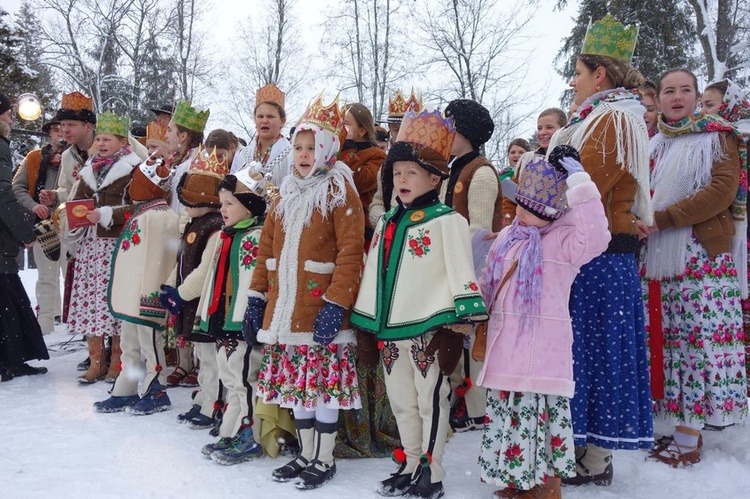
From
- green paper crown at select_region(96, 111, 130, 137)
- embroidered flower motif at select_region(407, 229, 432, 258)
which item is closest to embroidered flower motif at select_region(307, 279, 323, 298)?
embroidered flower motif at select_region(407, 229, 432, 258)

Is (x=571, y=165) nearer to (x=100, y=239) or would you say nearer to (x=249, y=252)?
(x=249, y=252)

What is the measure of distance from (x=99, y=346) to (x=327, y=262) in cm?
342

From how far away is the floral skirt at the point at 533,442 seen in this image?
315cm

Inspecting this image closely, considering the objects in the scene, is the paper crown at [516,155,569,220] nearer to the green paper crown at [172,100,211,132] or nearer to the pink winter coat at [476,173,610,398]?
the pink winter coat at [476,173,610,398]

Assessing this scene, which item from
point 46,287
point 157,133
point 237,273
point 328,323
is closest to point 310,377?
point 328,323

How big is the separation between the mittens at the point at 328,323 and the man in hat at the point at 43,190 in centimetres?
426

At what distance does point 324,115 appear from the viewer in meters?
3.86

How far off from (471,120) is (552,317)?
167 centimetres

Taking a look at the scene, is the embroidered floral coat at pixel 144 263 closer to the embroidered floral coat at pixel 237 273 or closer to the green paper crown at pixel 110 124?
the embroidered floral coat at pixel 237 273

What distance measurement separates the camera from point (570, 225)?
3.23m

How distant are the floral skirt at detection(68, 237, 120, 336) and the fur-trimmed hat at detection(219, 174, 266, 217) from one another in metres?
2.11

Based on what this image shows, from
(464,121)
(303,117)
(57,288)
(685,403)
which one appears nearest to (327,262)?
(303,117)

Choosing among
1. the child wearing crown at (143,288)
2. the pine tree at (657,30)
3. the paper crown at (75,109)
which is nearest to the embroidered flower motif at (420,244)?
the child wearing crown at (143,288)

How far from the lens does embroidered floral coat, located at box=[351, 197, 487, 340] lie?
128 inches
